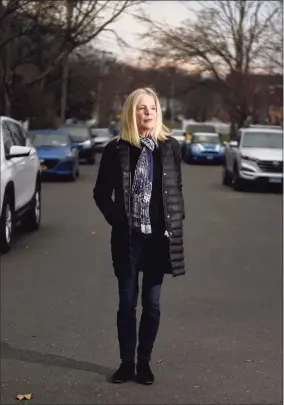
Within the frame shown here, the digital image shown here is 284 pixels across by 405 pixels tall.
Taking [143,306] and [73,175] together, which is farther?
[73,175]

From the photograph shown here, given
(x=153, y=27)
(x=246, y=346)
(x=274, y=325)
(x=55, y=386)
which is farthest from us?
(x=153, y=27)

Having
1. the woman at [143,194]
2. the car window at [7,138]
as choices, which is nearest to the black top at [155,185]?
the woman at [143,194]

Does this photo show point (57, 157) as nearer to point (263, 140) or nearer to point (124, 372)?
point (263, 140)

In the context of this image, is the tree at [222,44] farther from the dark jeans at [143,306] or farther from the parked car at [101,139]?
the dark jeans at [143,306]

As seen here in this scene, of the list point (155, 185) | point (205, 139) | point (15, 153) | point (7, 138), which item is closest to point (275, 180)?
point (7, 138)

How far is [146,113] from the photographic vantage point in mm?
4316

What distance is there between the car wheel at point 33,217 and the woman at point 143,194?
6.94 m

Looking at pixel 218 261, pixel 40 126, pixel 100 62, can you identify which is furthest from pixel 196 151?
pixel 218 261

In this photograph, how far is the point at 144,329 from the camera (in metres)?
4.61

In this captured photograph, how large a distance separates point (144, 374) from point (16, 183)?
225 inches

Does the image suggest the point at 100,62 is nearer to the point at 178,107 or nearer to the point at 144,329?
the point at 144,329

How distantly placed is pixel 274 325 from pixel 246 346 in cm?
69

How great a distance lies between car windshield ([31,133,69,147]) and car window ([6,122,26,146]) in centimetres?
1135

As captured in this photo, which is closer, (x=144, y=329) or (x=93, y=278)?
(x=144, y=329)
